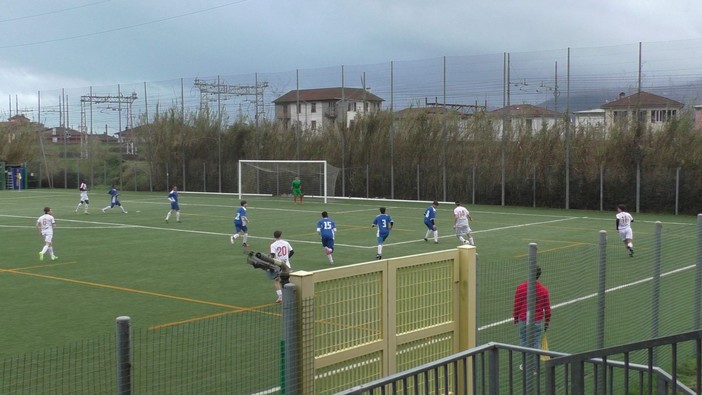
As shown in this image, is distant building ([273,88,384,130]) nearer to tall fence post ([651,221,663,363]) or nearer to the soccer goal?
the soccer goal

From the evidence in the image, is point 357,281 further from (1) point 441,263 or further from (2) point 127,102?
(2) point 127,102

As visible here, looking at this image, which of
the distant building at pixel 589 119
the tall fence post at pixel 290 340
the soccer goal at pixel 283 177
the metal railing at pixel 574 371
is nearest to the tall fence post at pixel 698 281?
the metal railing at pixel 574 371

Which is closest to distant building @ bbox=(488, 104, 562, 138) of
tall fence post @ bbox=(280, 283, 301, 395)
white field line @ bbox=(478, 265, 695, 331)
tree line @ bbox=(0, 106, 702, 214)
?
tree line @ bbox=(0, 106, 702, 214)

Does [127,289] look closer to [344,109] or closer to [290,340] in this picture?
[290,340]

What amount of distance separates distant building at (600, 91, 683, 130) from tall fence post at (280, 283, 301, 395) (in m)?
40.5

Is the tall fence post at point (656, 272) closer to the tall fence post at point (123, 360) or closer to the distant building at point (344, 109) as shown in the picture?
the tall fence post at point (123, 360)

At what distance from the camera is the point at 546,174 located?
45625 mm

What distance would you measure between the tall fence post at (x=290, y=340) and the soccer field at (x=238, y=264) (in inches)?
173

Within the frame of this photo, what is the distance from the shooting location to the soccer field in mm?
14453

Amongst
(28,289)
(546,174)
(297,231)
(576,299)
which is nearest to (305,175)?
(546,174)

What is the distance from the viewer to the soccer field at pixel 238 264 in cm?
1445

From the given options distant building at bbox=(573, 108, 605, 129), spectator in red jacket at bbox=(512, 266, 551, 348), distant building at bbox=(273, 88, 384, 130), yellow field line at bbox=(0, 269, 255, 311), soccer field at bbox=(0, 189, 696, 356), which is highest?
distant building at bbox=(273, 88, 384, 130)

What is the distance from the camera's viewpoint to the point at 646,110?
43531mm

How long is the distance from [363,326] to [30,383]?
219 inches
